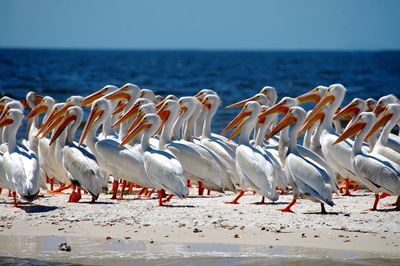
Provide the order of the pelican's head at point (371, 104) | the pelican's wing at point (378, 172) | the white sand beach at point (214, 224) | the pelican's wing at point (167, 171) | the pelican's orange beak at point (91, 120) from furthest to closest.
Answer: the pelican's head at point (371, 104) < the pelican's orange beak at point (91, 120) < the pelican's wing at point (167, 171) < the pelican's wing at point (378, 172) < the white sand beach at point (214, 224)

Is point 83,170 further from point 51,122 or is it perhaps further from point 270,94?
point 270,94

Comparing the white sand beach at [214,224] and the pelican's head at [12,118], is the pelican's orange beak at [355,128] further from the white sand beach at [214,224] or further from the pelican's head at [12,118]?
the pelican's head at [12,118]

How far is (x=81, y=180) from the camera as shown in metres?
11.0

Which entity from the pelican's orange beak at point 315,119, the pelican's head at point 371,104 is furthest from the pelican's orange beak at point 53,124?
A: the pelican's head at point 371,104

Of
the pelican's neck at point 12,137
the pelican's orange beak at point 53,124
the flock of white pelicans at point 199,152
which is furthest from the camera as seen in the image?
the pelican's orange beak at point 53,124

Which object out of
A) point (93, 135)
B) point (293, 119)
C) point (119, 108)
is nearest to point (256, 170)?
point (293, 119)

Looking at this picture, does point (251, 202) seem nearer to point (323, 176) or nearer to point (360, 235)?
point (323, 176)

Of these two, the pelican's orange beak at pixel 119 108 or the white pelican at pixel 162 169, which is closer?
the white pelican at pixel 162 169

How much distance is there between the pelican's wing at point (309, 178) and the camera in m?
10.1

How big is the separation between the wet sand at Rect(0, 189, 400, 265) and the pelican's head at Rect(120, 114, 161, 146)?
40.9 inches

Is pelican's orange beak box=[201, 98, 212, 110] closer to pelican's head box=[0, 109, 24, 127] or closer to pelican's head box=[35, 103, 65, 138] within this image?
pelican's head box=[35, 103, 65, 138]

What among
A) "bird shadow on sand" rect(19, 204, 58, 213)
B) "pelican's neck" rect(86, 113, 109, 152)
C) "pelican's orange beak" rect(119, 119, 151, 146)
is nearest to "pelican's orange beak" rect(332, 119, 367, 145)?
"pelican's orange beak" rect(119, 119, 151, 146)

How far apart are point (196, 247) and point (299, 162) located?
2277mm

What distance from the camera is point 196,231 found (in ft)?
30.6
